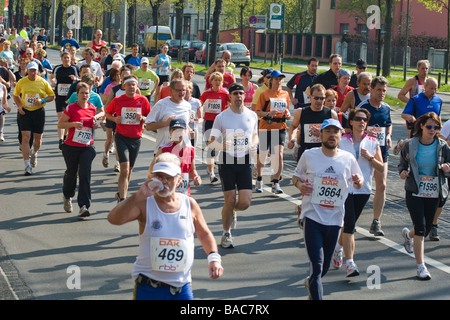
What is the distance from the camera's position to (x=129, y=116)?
12.1 m

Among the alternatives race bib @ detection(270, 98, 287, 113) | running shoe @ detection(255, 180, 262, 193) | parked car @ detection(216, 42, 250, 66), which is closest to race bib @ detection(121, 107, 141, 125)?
race bib @ detection(270, 98, 287, 113)

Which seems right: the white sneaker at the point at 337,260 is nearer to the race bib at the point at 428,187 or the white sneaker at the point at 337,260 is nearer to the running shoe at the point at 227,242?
the race bib at the point at 428,187

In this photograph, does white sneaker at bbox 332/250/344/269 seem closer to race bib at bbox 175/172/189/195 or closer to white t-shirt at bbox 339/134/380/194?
white t-shirt at bbox 339/134/380/194

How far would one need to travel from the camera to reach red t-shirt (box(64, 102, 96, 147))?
11.5 meters

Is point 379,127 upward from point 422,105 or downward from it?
downward

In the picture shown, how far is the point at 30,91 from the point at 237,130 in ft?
18.4

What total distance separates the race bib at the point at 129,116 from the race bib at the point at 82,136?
632mm

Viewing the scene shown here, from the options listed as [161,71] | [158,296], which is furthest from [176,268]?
[161,71]

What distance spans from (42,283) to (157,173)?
3.14 meters

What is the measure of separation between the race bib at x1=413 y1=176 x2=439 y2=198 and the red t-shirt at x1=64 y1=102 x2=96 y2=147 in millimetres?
4695

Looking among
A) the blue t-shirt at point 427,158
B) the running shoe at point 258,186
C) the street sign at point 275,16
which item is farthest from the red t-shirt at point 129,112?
the street sign at point 275,16

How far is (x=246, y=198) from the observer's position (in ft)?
32.8

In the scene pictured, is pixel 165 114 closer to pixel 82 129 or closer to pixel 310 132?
pixel 82 129

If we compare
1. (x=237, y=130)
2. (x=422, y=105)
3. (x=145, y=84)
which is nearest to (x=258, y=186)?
(x=422, y=105)
